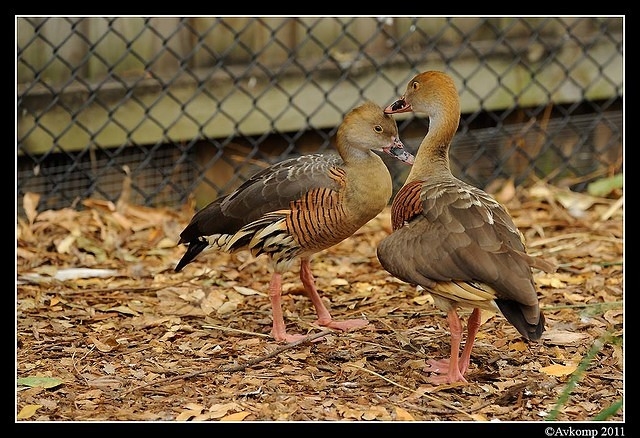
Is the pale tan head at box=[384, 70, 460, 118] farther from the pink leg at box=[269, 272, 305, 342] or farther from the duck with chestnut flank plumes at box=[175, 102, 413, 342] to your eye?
the pink leg at box=[269, 272, 305, 342]

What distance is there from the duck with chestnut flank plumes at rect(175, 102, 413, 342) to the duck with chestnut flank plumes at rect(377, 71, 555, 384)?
27 centimetres

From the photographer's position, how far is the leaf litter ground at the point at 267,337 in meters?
4.06

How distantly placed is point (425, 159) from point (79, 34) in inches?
115

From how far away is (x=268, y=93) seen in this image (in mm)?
7250

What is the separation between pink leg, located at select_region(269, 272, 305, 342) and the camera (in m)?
4.80

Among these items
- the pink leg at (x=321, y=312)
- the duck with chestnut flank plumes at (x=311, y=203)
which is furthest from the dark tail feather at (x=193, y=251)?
the pink leg at (x=321, y=312)

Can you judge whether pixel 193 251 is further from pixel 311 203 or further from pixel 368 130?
pixel 368 130

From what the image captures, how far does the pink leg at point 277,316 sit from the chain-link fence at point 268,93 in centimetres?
239

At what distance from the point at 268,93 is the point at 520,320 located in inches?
151

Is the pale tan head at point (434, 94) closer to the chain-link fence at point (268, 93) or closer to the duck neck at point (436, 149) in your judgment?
the duck neck at point (436, 149)

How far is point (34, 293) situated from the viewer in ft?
18.1

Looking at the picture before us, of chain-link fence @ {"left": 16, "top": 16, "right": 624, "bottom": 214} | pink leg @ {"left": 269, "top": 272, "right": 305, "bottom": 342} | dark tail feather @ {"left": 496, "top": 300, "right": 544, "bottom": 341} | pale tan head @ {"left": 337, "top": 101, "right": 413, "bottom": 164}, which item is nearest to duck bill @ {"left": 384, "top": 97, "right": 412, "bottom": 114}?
pale tan head @ {"left": 337, "top": 101, "right": 413, "bottom": 164}

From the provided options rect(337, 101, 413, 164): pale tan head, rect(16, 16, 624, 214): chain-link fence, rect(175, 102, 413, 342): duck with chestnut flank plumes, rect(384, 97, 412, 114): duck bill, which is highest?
rect(16, 16, 624, 214): chain-link fence

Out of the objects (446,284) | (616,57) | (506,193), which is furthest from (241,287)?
(616,57)
